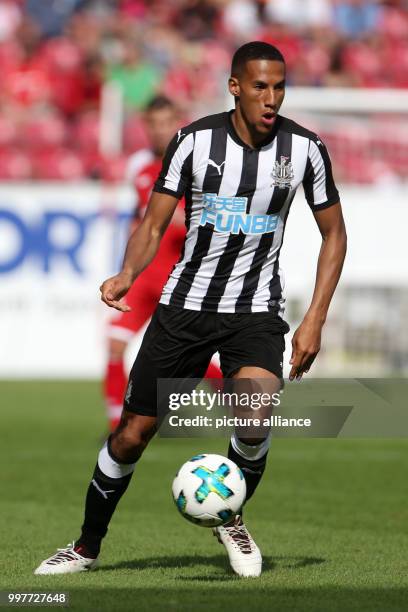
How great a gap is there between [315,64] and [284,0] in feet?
5.23

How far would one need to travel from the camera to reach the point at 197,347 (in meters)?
5.46

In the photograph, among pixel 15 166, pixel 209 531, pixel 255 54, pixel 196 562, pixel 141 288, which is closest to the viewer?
pixel 255 54

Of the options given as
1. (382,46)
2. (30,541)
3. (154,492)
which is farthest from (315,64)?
(30,541)

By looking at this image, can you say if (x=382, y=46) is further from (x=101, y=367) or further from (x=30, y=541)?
Result: (x=30, y=541)

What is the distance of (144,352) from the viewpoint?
215 inches

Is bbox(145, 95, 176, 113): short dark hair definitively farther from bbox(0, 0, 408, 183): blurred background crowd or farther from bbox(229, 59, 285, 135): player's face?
bbox(0, 0, 408, 183): blurred background crowd

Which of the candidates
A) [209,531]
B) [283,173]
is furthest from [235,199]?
[209,531]

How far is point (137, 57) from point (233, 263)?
1289cm

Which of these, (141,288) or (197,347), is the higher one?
(197,347)

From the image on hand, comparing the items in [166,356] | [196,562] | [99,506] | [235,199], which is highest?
[235,199]

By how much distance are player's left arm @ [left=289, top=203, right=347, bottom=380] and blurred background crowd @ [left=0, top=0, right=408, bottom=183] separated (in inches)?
412

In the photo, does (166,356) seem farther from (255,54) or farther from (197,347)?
(255,54)

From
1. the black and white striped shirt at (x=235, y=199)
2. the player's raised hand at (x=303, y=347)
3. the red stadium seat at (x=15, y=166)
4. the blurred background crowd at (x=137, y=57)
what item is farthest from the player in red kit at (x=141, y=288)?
the red stadium seat at (x=15, y=166)

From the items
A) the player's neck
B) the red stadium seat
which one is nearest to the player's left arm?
the player's neck
